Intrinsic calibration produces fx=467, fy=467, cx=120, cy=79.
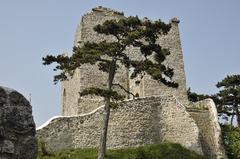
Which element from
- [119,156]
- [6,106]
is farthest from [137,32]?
[6,106]

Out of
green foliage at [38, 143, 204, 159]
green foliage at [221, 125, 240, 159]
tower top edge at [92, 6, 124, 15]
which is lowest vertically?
green foliage at [38, 143, 204, 159]

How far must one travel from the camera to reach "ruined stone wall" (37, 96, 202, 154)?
21375 millimetres

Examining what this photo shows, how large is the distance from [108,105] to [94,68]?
8981mm

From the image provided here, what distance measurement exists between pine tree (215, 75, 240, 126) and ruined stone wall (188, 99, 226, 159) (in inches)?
235

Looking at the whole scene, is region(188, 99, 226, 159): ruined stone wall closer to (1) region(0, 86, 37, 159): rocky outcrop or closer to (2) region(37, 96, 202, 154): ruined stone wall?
(2) region(37, 96, 202, 154): ruined stone wall

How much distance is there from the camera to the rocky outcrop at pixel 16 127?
4.31 meters

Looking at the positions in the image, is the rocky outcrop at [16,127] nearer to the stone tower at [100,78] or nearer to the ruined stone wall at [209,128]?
the ruined stone wall at [209,128]

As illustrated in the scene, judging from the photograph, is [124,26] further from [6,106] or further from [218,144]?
[6,106]

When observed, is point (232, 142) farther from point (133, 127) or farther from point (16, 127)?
point (16, 127)

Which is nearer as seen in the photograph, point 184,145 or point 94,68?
point 184,145

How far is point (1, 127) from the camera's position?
430cm

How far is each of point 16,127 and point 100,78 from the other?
23.6 meters

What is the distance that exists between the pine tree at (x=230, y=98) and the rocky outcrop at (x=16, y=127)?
1075 inches

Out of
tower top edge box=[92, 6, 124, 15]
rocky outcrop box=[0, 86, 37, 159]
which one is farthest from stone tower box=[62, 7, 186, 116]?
rocky outcrop box=[0, 86, 37, 159]
